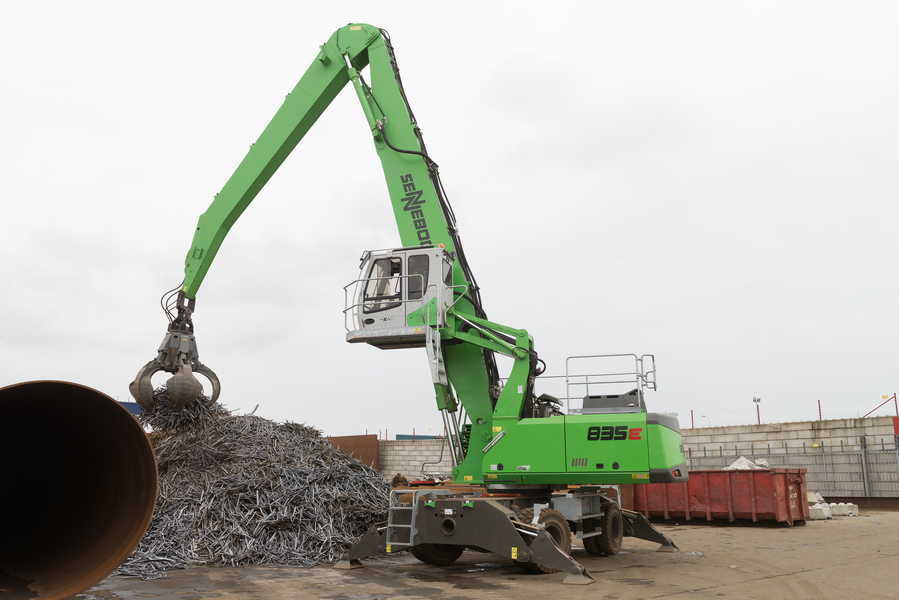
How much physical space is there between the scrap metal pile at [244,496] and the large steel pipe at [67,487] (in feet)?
8.26

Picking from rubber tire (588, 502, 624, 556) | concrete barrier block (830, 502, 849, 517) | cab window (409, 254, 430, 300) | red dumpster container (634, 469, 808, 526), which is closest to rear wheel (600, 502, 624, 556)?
rubber tire (588, 502, 624, 556)

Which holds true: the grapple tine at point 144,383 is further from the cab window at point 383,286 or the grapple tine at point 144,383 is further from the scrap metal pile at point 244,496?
the cab window at point 383,286

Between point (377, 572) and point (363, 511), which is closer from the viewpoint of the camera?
point (377, 572)

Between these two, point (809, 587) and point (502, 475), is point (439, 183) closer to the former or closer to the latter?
point (502, 475)

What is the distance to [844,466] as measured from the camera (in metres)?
20.1

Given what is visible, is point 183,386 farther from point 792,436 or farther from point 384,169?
point 792,436

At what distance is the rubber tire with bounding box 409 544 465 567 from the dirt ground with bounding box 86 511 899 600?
0.44 ft

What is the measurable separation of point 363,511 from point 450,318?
3402mm

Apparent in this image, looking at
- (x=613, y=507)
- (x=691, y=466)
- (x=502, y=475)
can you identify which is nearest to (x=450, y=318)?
(x=502, y=475)

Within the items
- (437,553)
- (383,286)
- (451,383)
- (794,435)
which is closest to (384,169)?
(383,286)

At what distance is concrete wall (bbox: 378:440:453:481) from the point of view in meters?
26.5

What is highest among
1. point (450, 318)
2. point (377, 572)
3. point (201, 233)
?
point (201, 233)

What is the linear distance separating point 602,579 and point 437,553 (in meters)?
2.43

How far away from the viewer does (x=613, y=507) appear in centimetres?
1168
